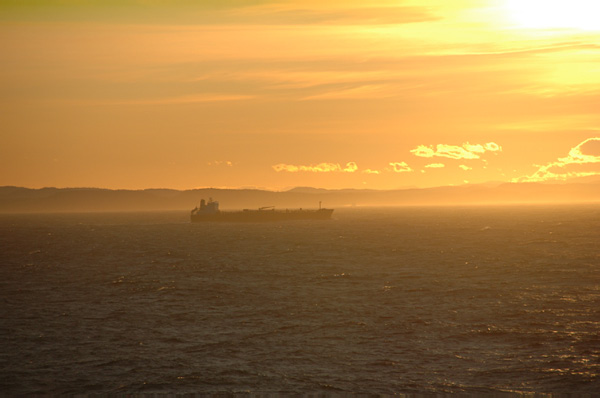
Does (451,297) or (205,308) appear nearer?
(205,308)

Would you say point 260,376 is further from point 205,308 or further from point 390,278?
point 390,278

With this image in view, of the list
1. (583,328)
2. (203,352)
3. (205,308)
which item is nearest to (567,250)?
(583,328)

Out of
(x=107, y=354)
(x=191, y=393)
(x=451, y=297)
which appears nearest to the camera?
(x=191, y=393)

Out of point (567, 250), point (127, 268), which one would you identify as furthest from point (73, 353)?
point (567, 250)

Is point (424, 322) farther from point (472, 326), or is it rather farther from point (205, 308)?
point (205, 308)

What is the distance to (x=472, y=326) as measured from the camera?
135 feet

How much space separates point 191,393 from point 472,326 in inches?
812

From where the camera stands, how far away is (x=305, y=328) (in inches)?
1615

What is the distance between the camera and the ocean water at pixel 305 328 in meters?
30.0

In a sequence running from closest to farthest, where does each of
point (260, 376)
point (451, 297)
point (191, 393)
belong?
point (191, 393)
point (260, 376)
point (451, 297)

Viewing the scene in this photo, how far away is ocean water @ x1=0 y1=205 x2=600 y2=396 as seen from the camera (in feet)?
98.4

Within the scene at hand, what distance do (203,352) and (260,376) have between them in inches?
226

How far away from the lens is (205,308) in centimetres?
4941

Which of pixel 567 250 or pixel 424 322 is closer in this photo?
pixel 424 322
